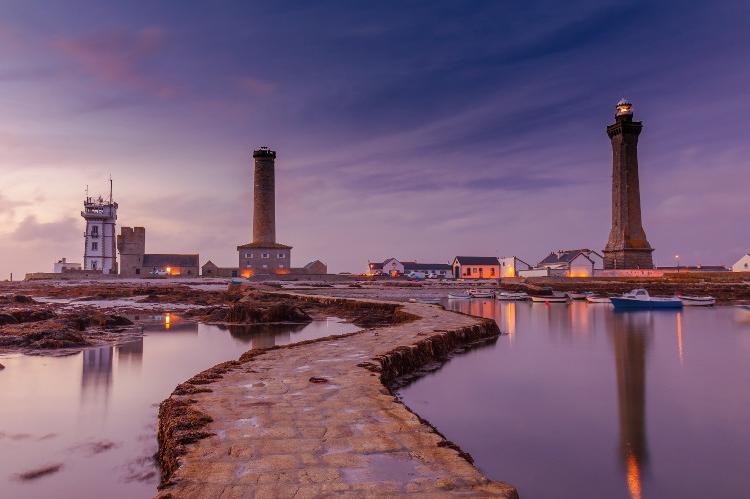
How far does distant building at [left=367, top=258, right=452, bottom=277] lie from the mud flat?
343 ft

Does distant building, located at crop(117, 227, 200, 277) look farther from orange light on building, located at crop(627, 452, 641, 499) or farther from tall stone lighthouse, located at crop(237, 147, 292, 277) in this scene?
orange light on building, located at crop(627, 452, 641, 499)

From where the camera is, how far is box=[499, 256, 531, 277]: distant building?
95125 millimetres

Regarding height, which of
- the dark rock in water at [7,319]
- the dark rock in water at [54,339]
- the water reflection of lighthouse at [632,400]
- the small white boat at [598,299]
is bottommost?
the water reflection of lighthouse at [632,400]

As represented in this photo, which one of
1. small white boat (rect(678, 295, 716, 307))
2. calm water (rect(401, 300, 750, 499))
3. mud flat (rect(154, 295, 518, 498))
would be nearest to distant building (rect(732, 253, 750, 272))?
small white boat (rect(678, 295, 716, 307))

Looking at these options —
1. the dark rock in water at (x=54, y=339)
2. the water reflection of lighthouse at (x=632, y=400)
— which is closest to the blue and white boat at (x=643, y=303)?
the water reflection of lighthouse at (x=632, y=400)

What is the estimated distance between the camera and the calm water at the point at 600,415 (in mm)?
6213

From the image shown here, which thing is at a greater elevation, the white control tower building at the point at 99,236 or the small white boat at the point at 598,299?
the white control tower building at the point at 99,236

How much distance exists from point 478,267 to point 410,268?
661 inches

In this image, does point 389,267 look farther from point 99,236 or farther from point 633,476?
point 633,476

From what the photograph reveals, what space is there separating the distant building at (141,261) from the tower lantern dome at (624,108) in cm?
6857

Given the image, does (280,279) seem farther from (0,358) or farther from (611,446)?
(611,446)

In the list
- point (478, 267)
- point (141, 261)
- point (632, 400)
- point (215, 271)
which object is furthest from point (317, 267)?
point (632, 400)

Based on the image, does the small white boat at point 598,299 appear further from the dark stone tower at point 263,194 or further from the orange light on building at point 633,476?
the dark stone tower at point 263,194

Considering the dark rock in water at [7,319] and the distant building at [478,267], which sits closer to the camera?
the dark rock in water at [7,319]
